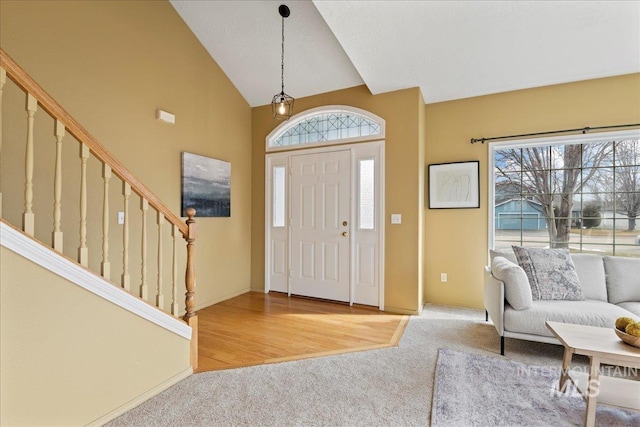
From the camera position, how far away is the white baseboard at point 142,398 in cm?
170

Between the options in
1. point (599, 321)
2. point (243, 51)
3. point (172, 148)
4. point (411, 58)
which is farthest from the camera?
point (243, 51)

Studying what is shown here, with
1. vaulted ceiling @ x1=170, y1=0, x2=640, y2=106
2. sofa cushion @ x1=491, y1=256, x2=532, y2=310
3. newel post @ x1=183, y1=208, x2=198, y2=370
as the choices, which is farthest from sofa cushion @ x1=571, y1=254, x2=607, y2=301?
newel post @ x1=183, y1=208, x2=198, y2=370

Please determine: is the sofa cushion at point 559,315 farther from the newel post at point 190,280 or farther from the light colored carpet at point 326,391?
the newel post at point 190,280

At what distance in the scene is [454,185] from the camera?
383 cm

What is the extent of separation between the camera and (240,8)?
327 cm

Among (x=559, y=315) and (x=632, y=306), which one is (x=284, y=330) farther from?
(x=632, y=306)

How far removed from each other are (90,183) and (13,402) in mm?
1793

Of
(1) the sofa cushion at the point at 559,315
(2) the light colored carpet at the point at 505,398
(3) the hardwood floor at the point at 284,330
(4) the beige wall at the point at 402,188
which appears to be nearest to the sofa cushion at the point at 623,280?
(1) the sofa cushion at the point at 559,315

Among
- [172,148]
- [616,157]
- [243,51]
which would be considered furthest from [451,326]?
[243,51]

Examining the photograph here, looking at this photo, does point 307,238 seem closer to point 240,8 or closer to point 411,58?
point 411,58

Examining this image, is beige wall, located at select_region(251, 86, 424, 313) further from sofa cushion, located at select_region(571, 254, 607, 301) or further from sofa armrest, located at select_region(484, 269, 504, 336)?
sofa cushion, located at select_region(571, 254, 607, 301)

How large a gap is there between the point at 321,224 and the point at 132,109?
2.52 metres

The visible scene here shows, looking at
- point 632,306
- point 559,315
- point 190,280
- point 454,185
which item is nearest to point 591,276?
point 632,306

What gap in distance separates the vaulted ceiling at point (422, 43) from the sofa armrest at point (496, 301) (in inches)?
87.5
